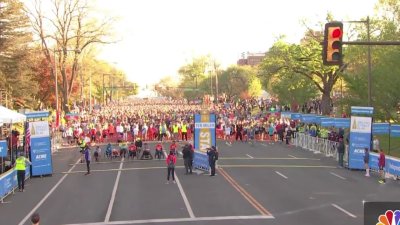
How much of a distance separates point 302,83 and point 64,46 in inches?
1114

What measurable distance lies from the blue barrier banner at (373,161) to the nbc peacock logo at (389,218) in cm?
1902

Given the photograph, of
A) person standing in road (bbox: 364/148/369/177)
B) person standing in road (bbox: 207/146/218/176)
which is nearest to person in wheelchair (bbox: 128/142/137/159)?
person standing in road (bbox: 207/146/218/176)

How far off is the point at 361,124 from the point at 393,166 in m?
3.68

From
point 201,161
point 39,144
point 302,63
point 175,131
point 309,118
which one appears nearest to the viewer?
point 39,144

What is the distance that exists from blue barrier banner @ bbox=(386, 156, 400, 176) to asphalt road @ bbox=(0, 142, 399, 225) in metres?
0.82

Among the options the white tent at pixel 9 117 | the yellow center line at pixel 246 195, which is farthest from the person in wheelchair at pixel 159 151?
the white tent at pixel 9 117

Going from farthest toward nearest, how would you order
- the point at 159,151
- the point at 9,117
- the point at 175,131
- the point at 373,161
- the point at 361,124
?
the point at 175,131 < the point at 159,151 < the point at 361,124 < the point at 373,161 < the point at 9,117

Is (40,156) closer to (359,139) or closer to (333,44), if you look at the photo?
(359,139)

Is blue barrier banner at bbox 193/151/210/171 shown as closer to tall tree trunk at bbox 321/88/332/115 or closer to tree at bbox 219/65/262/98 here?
tall tree trunk at bbox 321/88/332/115

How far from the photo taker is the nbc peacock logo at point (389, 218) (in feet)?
27.0

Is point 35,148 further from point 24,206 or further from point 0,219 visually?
point 0,219

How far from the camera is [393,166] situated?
80.8 feet

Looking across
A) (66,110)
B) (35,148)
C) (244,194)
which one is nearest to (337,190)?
(244,194)

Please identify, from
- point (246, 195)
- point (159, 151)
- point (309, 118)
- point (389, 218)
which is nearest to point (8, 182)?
point (246, 195)
